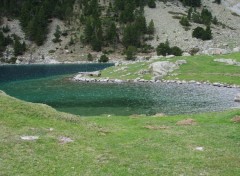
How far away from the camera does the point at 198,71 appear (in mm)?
109500

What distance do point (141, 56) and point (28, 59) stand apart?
54926mm

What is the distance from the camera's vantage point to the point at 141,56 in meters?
178

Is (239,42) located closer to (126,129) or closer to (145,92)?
(145,92)

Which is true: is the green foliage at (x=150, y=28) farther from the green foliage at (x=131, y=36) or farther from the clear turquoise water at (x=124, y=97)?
the clear turquoise water at (x=124, y=97)

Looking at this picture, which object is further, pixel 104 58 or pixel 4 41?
pixel 4 41

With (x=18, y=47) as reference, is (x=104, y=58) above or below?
below

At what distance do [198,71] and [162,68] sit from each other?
1027 cm

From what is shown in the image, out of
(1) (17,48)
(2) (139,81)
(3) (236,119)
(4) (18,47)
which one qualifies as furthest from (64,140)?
(4) (18,47)

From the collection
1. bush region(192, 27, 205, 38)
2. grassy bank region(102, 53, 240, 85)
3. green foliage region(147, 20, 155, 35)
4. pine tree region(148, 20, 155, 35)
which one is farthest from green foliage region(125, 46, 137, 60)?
grassy bank region(102, 53, 240, 85)

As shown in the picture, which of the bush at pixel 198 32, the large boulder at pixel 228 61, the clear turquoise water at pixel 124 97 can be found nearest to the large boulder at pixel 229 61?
the large boulder at pixel 228 61

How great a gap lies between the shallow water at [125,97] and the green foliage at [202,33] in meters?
100

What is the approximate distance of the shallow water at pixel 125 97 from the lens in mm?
67500

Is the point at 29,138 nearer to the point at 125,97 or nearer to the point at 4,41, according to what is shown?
the point at 125,97

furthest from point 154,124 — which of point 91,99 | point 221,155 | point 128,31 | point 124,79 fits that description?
point 128,31
